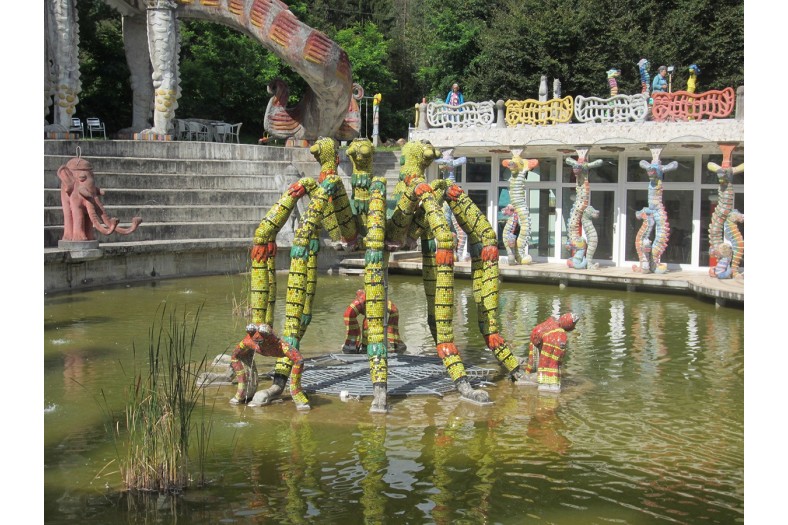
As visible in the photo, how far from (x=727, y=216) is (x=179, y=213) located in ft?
34.4

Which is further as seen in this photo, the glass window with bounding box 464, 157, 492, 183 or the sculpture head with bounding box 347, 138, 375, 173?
the glass window with bounding box 464, 157, 492, 183

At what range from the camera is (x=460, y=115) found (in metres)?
19.5

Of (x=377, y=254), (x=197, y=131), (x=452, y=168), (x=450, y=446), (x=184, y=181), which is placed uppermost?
(x=197, y=131)

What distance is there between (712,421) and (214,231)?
12.7m

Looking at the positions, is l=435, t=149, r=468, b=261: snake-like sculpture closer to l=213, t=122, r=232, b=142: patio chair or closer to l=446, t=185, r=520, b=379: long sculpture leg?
l=213, t=122, r=232, b=142: patio chair

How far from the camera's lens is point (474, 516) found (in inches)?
219

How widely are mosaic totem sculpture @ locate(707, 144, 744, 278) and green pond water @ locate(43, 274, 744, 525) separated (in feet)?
15.9

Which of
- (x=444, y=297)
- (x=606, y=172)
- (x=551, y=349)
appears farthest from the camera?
(x=606, y=172)

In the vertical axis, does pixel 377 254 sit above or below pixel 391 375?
above

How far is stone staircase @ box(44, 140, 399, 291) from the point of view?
642 inches

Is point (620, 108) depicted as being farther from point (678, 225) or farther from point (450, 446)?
point (450, 446)

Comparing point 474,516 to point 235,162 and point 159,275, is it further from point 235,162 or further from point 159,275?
point 235,162

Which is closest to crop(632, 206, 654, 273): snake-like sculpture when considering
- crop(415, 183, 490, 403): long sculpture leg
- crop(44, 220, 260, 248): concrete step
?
crop(44, 220, 260, 248): concrete step

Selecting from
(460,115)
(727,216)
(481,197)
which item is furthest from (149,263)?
(727,216)
